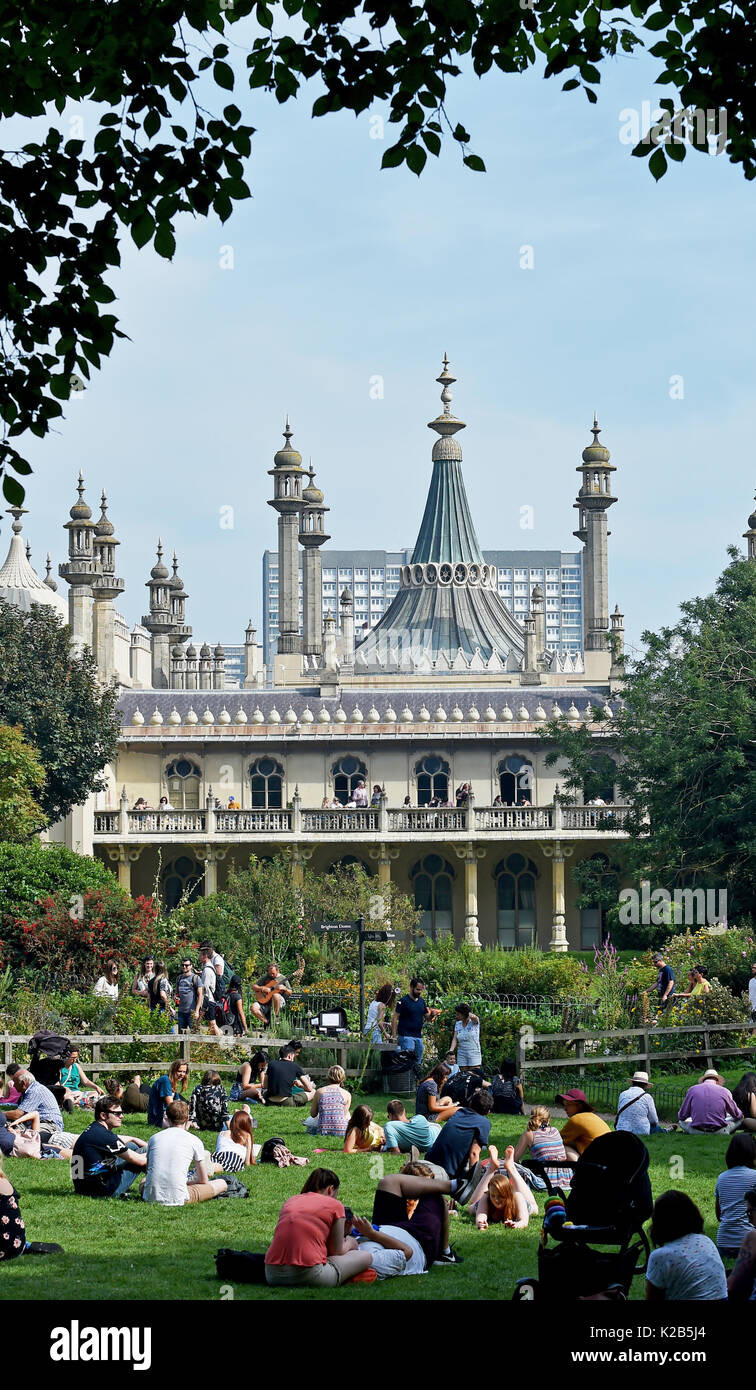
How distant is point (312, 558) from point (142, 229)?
6697cm

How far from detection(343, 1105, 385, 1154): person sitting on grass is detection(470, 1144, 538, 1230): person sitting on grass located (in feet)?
11.0

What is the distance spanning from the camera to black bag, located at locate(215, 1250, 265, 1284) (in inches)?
556

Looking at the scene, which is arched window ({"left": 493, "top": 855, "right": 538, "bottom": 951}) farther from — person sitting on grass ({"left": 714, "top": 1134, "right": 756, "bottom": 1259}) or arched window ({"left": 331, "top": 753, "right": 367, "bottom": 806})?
person sitting on grass ({"left": 714, "top": 1134, "right": 756, "bottom": 1259})

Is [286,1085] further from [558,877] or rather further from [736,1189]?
[558,877]

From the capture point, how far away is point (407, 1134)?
20.1 m

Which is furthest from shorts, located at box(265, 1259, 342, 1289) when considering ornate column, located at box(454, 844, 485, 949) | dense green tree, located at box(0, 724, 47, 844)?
ornate column, located at box(454, 844, 485, 949)

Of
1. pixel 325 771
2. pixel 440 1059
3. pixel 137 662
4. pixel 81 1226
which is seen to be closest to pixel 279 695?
pixel 325 771

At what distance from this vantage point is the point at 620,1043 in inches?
1083

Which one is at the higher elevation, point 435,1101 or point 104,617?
point 104,617

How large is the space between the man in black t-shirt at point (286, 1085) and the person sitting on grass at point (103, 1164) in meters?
6.47

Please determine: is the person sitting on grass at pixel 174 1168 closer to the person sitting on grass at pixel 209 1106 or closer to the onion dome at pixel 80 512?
the person sitting on grass at pixel 209 1106

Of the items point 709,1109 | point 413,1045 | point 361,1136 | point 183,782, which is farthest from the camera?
point 183,782

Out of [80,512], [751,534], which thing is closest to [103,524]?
[80,512]

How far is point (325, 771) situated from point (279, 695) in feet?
15.0
